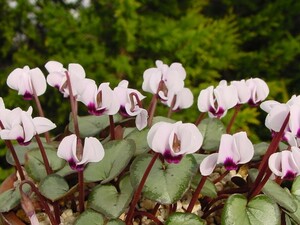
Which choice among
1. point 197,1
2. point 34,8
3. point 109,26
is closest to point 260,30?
point 197,1

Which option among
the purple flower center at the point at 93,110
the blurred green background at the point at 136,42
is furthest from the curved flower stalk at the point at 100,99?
the blurred green background at the point at 136,42

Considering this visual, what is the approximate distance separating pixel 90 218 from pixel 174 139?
0.18 metres

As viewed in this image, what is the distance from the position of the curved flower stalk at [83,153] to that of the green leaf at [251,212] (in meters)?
0.19

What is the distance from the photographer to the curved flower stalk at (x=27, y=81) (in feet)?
3.63

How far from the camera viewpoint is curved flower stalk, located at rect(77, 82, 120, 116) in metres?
1.04

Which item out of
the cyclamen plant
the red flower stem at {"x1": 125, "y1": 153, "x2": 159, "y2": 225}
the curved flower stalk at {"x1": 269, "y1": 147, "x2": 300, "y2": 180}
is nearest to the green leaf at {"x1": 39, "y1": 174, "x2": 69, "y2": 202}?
the cyclamen plant

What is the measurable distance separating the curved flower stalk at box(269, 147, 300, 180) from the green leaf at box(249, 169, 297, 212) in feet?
0.14

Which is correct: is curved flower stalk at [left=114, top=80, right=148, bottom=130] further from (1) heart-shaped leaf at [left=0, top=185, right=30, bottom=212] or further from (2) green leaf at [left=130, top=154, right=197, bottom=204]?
(1) heart-shaped leaf at [left=0, top=185, right=30, bottom=212]

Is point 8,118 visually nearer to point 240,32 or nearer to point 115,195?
Result: point 115,195

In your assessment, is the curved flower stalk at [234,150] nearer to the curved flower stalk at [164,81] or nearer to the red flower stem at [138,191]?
the red flower stem at [138,191]

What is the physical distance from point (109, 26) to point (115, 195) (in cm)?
138

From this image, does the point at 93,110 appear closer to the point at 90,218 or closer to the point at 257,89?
the point at 90,218

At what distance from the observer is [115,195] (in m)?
1.02

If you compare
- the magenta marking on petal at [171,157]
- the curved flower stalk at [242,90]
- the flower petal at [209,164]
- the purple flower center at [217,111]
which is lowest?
the flower petal at [209,164]
